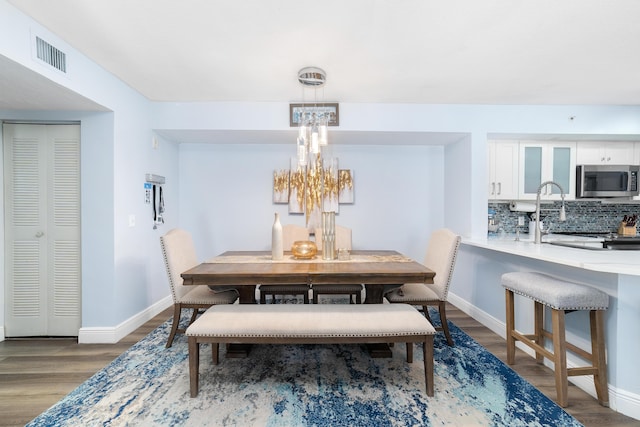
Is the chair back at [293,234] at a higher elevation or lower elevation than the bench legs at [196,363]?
higher

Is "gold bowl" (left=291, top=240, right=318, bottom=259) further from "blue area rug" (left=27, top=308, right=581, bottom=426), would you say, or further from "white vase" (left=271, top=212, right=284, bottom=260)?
"blue area rug" (left=27, top=308, right=581, bottom=426)

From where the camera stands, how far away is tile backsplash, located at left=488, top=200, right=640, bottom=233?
393cm

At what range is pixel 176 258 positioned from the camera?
2480 mm

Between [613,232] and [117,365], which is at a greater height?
[613,232]

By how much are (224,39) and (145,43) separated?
1.94 ft

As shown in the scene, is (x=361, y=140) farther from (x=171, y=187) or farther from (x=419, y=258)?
(x=171, y=187)

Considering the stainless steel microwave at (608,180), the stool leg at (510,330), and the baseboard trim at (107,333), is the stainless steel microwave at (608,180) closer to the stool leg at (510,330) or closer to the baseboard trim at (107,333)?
the stool leg at (510,330)

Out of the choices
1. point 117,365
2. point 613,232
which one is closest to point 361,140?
point 117,365

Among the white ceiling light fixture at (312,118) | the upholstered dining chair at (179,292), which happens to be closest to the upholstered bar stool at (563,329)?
the white ceiling light fixture at (312,118)

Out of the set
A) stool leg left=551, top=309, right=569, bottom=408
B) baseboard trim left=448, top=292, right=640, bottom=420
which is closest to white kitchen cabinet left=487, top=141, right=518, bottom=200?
baseboard trim left=448, top=292, right=640, bottom=420

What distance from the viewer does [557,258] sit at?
1.88 metres

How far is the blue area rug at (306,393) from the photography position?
5.41 feet

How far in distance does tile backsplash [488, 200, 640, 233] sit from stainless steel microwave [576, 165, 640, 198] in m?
0.46

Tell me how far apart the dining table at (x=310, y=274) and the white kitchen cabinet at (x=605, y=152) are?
2.92 m
